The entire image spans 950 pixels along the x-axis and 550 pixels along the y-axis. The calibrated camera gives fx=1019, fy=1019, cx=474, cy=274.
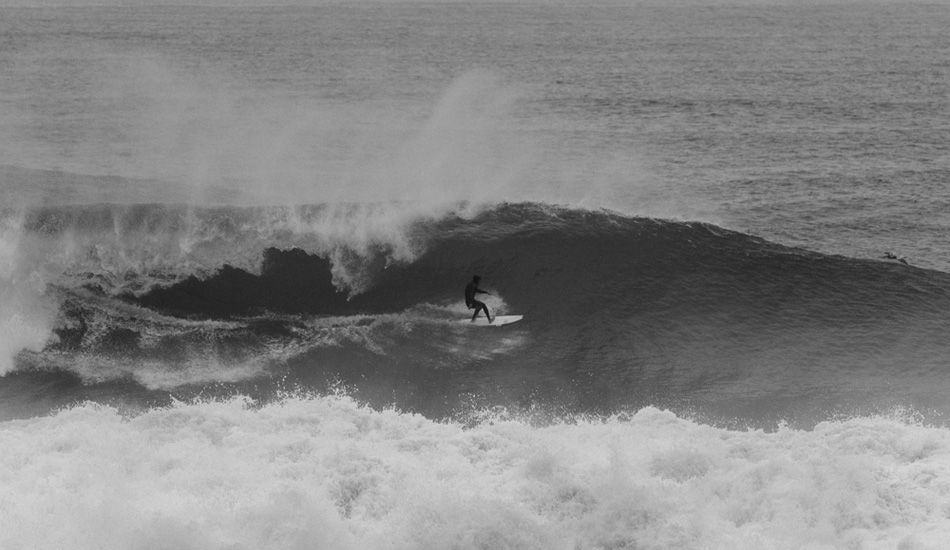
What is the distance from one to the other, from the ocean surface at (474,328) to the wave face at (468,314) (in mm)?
65

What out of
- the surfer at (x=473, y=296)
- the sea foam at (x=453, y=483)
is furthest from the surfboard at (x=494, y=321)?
the sea foam at (x=453, y=483)

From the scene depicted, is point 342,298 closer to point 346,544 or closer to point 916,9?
point 346,544

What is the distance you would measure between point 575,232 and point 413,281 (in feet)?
12.2

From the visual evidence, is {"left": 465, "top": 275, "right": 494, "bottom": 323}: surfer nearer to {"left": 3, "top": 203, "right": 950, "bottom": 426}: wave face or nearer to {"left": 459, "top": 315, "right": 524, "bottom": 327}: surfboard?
{"left": 459, "top": 315, "right": 524, "bottom": 327}: surfboard

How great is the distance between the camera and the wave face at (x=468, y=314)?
15.7 meters

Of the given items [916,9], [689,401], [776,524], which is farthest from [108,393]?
[916,9]

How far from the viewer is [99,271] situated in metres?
18.6

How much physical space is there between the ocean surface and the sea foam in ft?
0.12

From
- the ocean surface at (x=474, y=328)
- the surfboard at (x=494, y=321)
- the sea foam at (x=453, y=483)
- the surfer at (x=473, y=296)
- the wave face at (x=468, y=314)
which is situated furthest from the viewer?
the surfboard at (x=494, y=321)

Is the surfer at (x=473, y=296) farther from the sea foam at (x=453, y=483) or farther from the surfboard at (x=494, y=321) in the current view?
the sea foam at (x=453, y=483)

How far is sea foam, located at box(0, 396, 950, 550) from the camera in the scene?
11.7 meters

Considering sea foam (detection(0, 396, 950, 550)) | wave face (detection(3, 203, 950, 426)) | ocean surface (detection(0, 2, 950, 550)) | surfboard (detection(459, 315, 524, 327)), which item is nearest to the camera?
sea foam (detection(0, 396, 950, 550))

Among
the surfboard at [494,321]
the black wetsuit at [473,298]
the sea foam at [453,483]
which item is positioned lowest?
the sea foam at [453,483]

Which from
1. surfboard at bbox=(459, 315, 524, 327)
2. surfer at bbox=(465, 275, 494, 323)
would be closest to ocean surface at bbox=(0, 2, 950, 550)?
surfboard at bbox=(459, 315, 524, 327)
